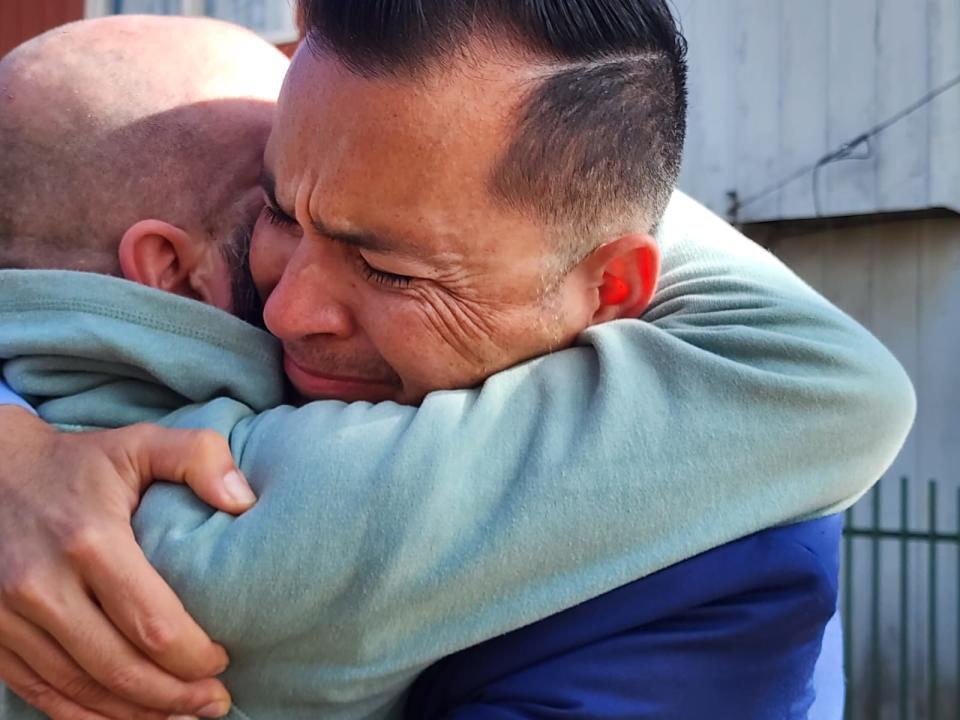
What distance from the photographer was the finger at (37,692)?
4.46 feet

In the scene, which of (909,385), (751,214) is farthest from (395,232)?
(751,214)

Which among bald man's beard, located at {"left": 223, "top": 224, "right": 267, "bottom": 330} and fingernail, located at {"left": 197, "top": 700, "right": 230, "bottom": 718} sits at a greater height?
bald man's beard, located at {"left": 223, "top": 224, "right": 267, "bottom": 330}

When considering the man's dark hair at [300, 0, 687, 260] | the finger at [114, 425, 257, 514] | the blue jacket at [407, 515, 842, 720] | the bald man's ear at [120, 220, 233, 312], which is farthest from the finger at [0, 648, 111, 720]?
the man's dark hair at [300, 0, 687, 260]

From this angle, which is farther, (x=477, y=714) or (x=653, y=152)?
(x=653, y=152)

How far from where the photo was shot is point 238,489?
4.33 feet

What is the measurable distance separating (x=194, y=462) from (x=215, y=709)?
29 centimetres

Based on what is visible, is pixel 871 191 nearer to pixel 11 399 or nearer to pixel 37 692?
pixel 11 399

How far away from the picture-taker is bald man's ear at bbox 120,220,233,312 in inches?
66.9

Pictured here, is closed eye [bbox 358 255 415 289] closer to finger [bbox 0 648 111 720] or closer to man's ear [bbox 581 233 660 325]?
man's ear [bbox 581 233 660 325]

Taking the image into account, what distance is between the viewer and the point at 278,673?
4.30 ft

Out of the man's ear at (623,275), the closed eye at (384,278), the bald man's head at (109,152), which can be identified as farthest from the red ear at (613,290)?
the bald man's head at (109,152)

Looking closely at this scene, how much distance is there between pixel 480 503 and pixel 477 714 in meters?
0.26

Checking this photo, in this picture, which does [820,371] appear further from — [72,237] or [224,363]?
[72,237]

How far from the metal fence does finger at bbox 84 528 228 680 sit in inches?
279
